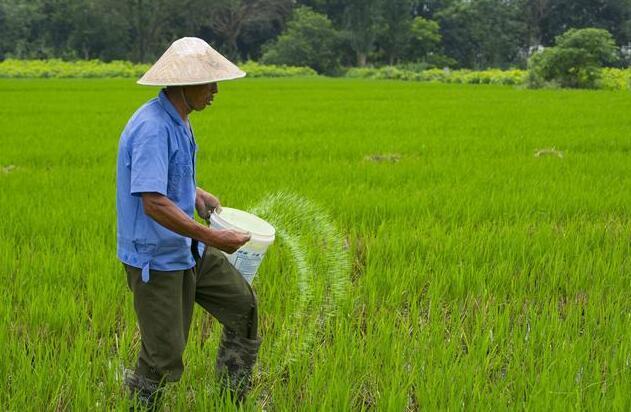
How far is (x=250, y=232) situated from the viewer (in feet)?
6.02

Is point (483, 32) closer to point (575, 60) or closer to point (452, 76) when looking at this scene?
point (452, 76)

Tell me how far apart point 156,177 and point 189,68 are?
0.28 metres

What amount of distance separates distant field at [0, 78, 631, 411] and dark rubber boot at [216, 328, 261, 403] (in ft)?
0.24

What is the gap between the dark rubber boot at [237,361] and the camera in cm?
201

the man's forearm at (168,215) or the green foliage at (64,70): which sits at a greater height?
the man's forearm at (168,215)

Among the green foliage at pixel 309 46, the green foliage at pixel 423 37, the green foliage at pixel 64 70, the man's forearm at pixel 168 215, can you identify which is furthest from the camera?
the green foliage at pixel 423 37

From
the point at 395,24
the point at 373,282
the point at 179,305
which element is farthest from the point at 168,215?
the point at 395,24

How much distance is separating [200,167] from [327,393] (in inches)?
164

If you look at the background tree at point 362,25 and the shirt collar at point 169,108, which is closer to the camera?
the shirt collar at point 169,108

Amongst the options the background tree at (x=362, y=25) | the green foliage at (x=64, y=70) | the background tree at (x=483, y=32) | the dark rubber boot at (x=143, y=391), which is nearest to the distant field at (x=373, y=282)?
the dark rubber boot at (x=143, y=391)

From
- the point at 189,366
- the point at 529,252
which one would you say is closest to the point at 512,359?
the point at 189,366

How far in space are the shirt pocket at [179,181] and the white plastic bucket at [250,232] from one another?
13cm

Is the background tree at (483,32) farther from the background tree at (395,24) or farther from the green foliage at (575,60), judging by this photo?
the green foliage at (575,60)

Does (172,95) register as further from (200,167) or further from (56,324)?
(200,167)
